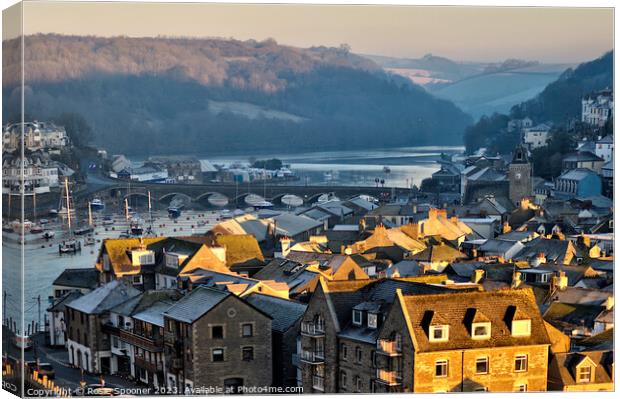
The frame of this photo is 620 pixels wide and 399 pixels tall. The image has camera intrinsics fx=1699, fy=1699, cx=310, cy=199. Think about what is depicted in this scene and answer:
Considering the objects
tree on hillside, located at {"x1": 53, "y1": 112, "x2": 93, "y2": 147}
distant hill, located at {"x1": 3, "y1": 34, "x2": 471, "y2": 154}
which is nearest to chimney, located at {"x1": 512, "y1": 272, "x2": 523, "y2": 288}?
distant hill, located at {"x1": 3, "y1": 34, "x2": 471, "y2": 154}

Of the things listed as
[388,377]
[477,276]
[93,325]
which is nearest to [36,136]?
[93,325]

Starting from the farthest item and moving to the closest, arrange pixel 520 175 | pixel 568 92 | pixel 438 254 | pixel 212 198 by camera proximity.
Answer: pixel 212 198 < pixel 520 175 < pixel 568 92 < pixel 438 254

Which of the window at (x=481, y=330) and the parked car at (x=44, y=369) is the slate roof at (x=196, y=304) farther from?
the window at (x=481, y=330)

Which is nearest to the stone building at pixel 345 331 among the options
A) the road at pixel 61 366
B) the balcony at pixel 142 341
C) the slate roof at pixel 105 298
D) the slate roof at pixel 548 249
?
the balcony at pixel 142 341

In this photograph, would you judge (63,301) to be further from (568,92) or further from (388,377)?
(568,92)

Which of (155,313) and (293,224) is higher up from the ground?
(155,313)
